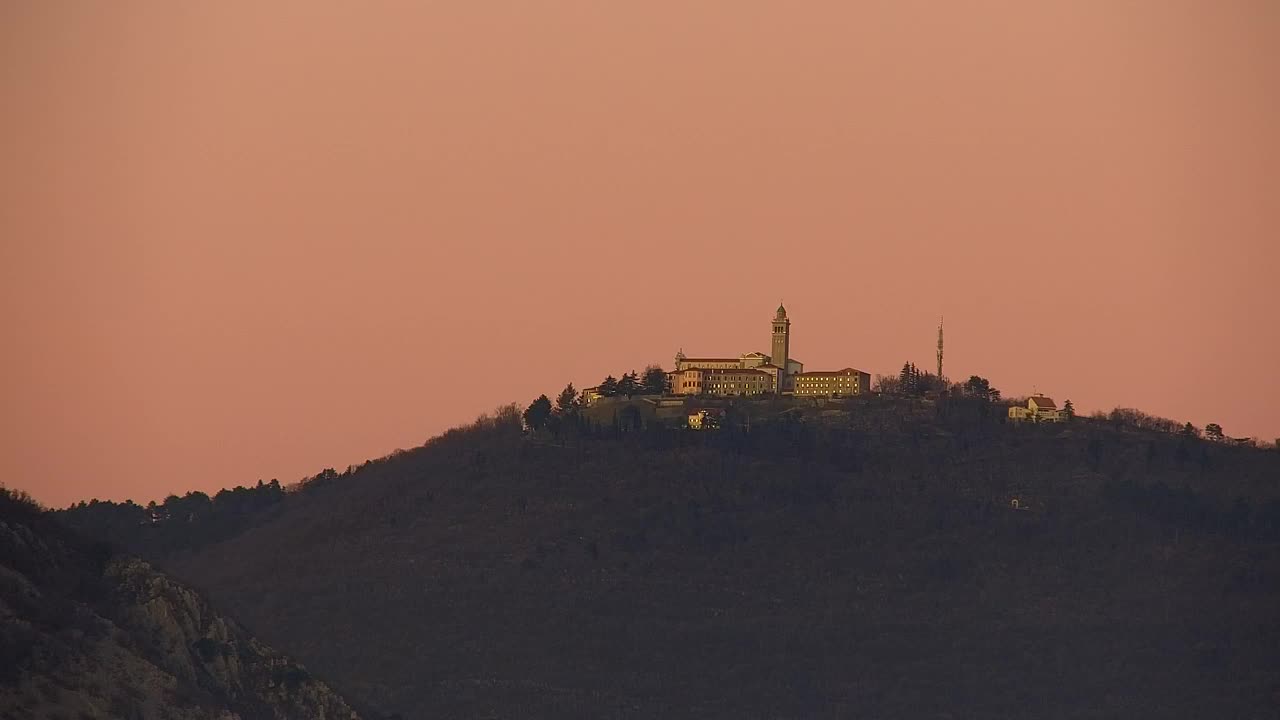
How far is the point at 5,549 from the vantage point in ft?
474

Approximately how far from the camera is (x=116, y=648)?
142 m

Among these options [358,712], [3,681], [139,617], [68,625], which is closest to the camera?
[3,681]

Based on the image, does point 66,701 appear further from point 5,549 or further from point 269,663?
point 269,663

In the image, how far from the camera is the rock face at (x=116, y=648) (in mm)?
134250

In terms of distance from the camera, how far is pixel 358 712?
165m

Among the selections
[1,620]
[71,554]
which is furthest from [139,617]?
[1,620]

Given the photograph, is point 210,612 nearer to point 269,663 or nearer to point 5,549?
point 269,663

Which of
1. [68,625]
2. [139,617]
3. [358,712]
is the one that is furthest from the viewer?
[358,712]

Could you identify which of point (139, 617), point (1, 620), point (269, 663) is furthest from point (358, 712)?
point (1, 620)

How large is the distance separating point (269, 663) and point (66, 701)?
26.2m

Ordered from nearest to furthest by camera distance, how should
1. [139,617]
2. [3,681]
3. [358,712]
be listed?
[3,681]
[139,617]
[358,712]

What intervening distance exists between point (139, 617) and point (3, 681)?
64.3 feet

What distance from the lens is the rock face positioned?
134250mm

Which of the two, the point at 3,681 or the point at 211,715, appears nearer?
the point at 3,681
